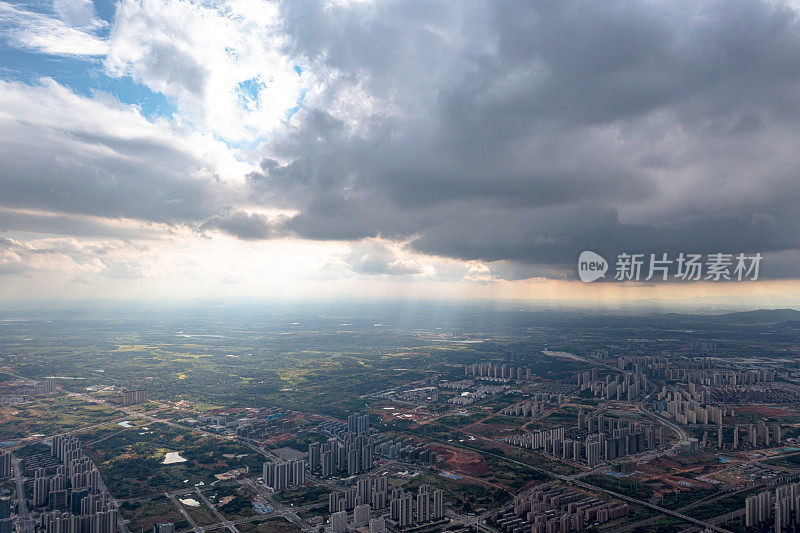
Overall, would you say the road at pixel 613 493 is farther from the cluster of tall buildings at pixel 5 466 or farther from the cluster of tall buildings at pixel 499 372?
the cluster of tall buildings at pixel 499 372

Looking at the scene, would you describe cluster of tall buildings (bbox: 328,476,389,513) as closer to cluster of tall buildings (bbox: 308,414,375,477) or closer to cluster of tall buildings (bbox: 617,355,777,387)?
cluster of tall buildings (bbox: 308,414,375,477)

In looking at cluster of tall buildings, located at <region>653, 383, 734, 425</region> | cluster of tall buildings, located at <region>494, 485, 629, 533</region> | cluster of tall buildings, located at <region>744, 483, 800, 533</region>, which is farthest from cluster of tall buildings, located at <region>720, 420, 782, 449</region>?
cluster of tall buildings, located at <region>494, 485, 629, 533</region>

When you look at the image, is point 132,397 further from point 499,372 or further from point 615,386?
point 615,386

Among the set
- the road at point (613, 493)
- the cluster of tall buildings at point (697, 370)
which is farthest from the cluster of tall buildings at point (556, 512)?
the cluster of tall buildings at point (697, 370)

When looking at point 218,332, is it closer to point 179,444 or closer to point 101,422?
point 101,422

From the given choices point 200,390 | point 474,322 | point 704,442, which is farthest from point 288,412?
point 474,322
